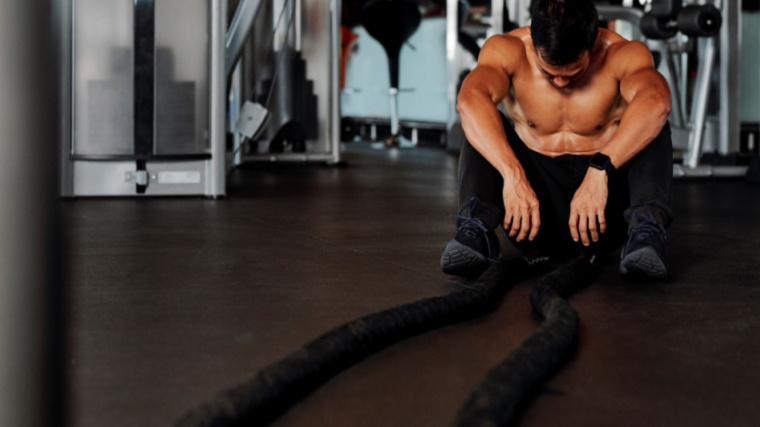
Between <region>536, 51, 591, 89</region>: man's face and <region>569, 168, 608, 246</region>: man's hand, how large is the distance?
8.4 inches

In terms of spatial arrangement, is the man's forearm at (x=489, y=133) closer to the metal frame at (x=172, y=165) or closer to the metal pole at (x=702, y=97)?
the metal frame at (x=172, y=165)

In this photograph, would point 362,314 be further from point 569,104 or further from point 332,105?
point 332,105

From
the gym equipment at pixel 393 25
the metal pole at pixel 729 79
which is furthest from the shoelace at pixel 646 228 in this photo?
the gym equipment at pixel 393 25

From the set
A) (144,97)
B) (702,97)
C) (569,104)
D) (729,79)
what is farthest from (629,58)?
(729,79)

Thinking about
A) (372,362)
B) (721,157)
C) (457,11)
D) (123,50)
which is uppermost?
(457,11)

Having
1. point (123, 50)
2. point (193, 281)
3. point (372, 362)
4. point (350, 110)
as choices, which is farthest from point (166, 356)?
point (350, 110)

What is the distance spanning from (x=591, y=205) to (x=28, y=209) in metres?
1.73

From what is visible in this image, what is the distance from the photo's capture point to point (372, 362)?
131cm

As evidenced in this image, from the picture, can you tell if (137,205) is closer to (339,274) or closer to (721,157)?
(339,274)

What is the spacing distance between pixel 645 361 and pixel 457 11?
6.85 m

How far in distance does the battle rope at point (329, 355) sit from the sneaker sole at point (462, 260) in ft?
0.30

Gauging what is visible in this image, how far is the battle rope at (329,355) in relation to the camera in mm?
988

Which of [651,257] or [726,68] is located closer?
[651,257]

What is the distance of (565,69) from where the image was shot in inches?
78.5
